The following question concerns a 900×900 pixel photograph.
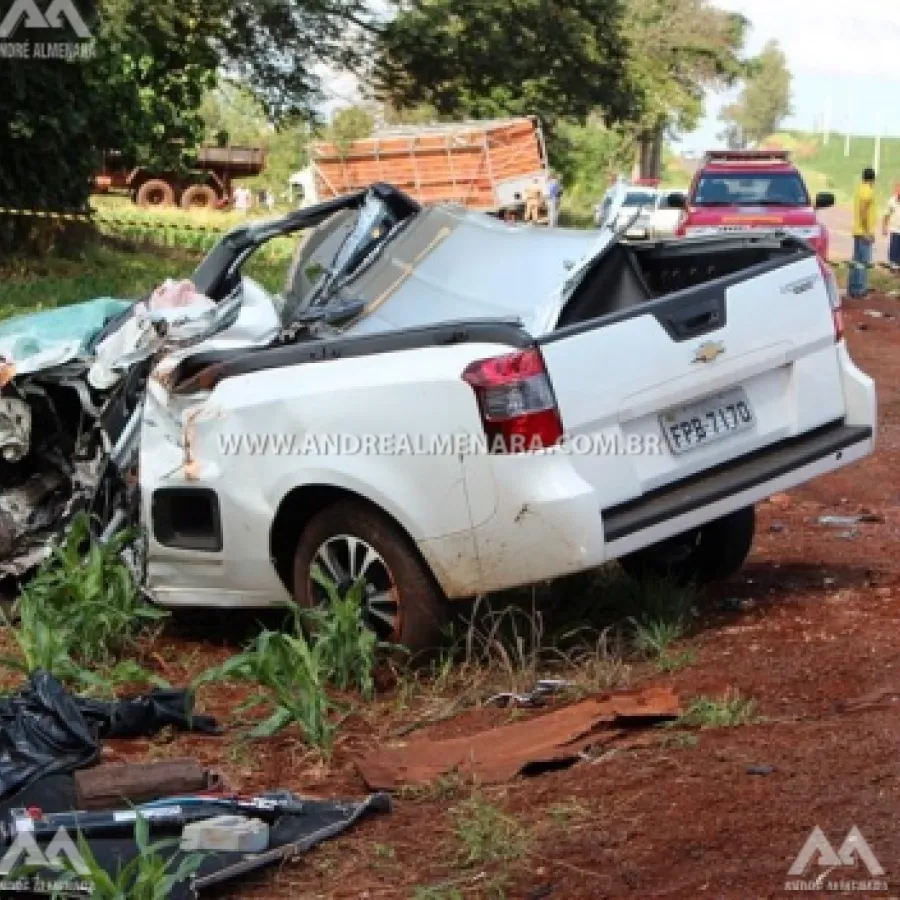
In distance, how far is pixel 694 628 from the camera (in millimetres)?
6535

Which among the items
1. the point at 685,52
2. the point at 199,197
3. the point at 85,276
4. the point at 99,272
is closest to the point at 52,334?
the point at 85,276

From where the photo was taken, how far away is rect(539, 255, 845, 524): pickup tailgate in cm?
565

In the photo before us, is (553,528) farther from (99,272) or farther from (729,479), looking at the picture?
(99,272)

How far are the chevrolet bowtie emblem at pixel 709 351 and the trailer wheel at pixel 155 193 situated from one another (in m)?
43.1

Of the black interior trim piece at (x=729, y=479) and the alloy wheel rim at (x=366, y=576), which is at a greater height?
the black interior trim piece at (x=729, y=479)

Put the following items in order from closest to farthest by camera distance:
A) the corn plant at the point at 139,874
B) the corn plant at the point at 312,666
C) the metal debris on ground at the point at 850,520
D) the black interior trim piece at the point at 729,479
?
the corn plant at the point at 139,874 < the corn plant at the point at 312,666 < the black interior trim piece at the point at 729,479 < the metal debris on ground at the point at 850,520

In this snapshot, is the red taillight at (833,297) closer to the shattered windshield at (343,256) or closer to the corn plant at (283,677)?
the shattered windshield at (343,256)

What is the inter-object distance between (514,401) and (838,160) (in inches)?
3766

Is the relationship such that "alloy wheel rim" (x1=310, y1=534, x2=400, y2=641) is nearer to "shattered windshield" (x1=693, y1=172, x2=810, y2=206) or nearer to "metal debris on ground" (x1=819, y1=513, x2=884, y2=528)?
"metal debris on ground" (x1=819, y1=513, x2=884, y2=528)

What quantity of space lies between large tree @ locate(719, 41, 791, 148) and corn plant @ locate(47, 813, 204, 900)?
11846 centimetres

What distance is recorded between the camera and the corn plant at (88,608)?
6.21 metres

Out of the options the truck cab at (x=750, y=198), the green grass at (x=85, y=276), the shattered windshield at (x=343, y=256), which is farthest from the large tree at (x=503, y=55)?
the shattered windshield at (x=343, y=256)

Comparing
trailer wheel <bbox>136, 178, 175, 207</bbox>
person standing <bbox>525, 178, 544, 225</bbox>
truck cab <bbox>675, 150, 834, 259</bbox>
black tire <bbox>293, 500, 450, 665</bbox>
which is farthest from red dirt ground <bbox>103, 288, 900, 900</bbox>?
trailer wheel <bbox>136, 178, 175, 207</bbox>

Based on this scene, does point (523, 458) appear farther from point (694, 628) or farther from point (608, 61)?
point (608, 61)
